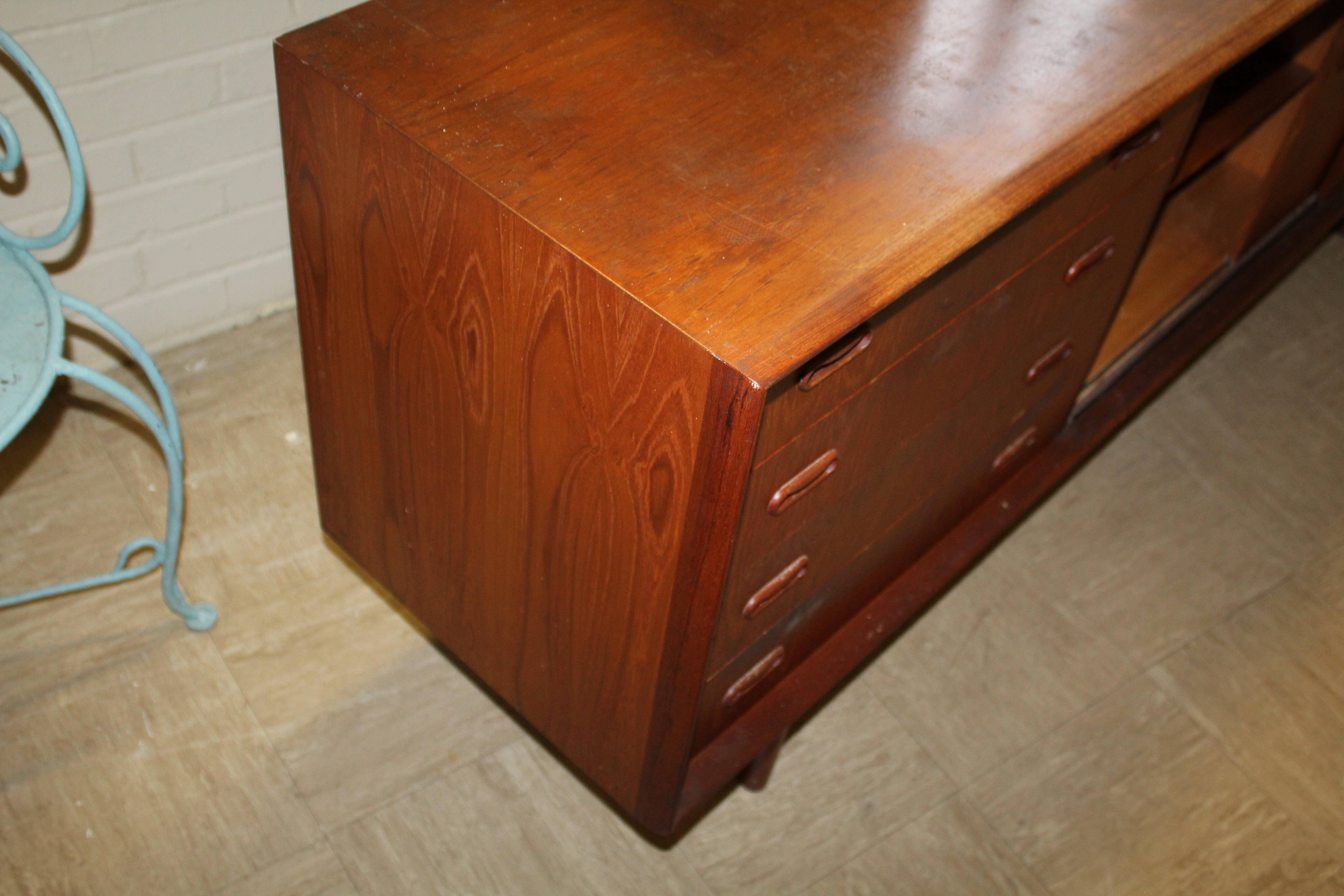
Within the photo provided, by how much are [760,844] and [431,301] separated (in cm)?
78

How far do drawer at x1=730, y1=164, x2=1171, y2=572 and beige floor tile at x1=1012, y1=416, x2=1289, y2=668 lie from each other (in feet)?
1.35

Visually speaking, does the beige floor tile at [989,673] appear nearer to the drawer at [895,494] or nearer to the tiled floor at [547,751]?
the tiled floor at [547,751]

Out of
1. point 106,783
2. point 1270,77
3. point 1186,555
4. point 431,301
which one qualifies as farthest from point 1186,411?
point 106,783

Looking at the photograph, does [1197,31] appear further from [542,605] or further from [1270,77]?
[542,605]

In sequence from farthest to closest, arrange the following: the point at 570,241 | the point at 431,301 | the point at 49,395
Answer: the point at 49,395, the point at 431,301, the point at 570,241

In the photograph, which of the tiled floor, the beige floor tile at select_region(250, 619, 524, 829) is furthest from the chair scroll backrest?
the beige floor tile at select_region(250, 619, 524, 829)

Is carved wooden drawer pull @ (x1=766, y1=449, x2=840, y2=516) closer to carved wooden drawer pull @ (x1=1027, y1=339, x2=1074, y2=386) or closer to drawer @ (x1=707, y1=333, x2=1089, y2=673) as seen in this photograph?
drawer @ (x1=707, y1=333, x2=1089, y2=673)

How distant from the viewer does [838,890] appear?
1.42 m

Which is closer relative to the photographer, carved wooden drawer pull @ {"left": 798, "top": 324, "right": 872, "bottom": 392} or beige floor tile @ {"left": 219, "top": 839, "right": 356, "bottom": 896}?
carved wooden drawer pull @ {"left": 798, "top": 324, "right": 872, "bottom": 392}

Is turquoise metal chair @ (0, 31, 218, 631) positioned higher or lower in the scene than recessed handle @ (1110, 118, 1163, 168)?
lower

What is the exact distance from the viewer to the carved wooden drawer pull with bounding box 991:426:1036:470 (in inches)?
58.2

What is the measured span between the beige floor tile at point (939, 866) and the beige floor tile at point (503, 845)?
0.61 feet

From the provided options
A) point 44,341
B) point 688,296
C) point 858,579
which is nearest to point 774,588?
point 858,579

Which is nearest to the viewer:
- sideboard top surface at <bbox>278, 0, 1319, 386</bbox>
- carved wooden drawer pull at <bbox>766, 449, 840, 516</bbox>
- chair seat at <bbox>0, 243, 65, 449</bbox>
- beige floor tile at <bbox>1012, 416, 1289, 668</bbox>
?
sideboard top surface at <bbox>278, 0, 1319, 386</bbox>
